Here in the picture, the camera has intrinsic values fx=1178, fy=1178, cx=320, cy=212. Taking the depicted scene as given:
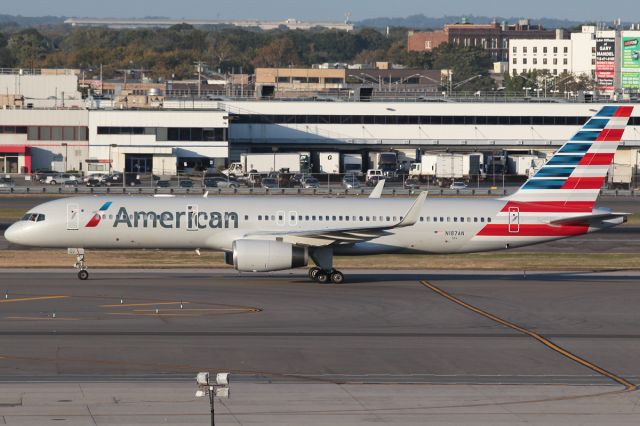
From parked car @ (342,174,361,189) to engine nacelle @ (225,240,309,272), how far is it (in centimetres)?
6578

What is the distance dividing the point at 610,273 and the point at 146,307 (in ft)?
83.2

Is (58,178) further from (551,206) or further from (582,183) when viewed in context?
(582,183)

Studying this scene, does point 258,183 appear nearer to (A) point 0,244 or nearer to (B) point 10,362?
(A) point 0,244

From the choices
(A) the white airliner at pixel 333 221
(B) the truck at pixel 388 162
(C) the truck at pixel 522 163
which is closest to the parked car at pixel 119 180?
(B) the truck at pixel 388 162

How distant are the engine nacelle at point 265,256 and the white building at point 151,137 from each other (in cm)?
8513

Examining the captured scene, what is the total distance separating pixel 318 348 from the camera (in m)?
37.0

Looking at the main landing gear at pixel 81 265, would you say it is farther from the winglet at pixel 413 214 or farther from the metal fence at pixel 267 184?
the metal fence at pixel 267 184

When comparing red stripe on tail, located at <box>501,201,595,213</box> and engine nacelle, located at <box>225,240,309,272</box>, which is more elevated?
red stripe on tail, located at <box>501,201,595,213</box>

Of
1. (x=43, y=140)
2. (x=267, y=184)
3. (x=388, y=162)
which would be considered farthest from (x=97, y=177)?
(x=388, y=162)

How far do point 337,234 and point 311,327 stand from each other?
36.2 ft

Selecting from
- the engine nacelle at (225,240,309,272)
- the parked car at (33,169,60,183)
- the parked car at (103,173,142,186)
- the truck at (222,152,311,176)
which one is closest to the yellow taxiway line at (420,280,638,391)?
the engine nacelle at (225,240,309,272)

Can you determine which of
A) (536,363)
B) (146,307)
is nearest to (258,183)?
(146,307)

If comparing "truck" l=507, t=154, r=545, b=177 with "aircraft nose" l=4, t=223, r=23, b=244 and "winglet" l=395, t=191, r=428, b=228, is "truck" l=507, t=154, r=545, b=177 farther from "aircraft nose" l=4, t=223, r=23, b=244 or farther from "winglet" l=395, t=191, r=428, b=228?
"aircraft nose" l=4, t=223, r=23, b=244

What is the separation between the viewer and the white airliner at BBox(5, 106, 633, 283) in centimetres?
5184
